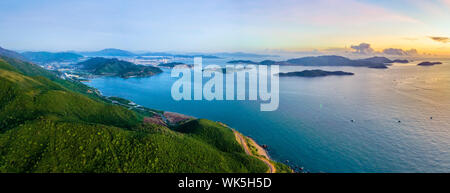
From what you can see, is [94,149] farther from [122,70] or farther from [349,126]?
[122,70]

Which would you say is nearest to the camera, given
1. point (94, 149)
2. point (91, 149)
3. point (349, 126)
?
point (91, 149)

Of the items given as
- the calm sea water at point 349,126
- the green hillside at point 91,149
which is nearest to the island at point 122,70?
the calm sea water at point 349,126

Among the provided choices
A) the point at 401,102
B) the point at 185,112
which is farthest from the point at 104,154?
the point at 401,102

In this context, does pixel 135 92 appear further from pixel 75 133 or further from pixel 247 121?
pixel 75 133

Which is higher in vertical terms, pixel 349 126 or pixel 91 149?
pixel 91 149

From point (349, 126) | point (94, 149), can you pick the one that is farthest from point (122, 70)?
point (349, 126)

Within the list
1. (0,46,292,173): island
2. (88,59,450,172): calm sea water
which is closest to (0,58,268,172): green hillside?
(0,46,292,173): island

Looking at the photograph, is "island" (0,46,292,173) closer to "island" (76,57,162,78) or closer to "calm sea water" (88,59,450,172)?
"calm sea water" (88,59,450,172)

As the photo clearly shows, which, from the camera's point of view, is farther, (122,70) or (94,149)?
(122,70)
